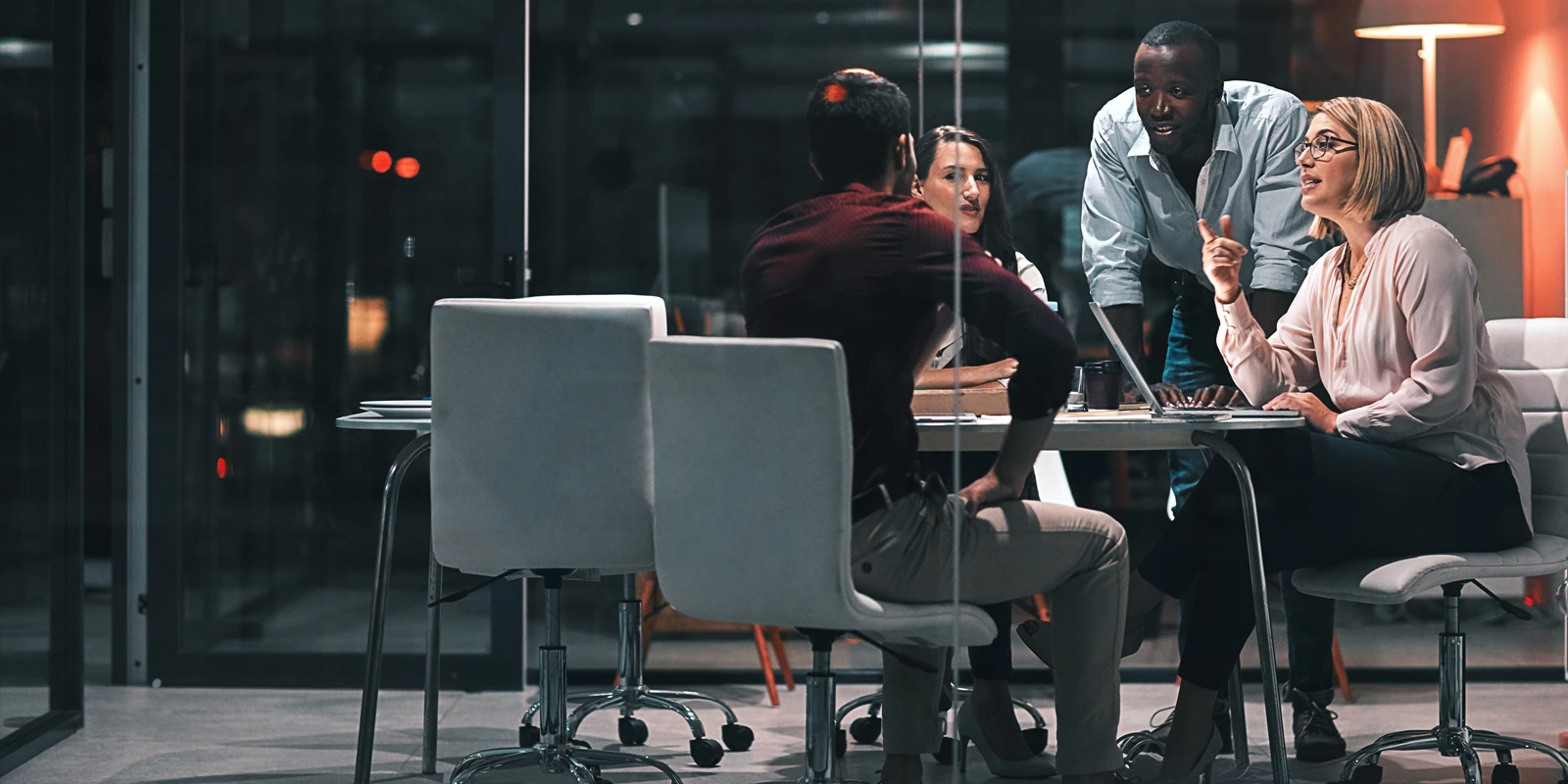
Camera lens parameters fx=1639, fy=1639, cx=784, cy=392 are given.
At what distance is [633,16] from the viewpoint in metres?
4.27

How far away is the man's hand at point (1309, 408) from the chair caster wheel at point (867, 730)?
3.64 ft

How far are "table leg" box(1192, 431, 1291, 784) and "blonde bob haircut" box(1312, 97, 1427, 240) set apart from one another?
0.63 m

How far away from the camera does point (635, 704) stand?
3.69 m

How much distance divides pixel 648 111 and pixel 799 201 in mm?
1787

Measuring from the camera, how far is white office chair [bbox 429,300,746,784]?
9.22ft

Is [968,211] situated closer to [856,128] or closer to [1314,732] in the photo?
[856,128]

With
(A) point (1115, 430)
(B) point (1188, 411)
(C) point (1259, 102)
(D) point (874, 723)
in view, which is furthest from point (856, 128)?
(D) point (874, 723)

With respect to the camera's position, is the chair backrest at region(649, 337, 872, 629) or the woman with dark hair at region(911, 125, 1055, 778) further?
the woman with dark hair at region(911, 125, 1055, 778)

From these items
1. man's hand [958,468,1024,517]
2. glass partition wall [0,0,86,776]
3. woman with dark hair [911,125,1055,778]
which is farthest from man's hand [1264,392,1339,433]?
glass partition wall [0,0,86,776]

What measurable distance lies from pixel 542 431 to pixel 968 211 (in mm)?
997

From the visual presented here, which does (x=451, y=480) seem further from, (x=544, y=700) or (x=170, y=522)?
(x=170, y=522)

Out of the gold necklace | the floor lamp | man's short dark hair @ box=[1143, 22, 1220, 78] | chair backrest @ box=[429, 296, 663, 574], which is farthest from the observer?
the floor lamp

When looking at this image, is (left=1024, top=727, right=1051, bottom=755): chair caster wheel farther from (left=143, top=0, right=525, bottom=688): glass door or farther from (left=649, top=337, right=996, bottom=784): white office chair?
(left=143, top=0, right=525, bottom=688): glass door

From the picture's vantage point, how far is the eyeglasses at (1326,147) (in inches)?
129
